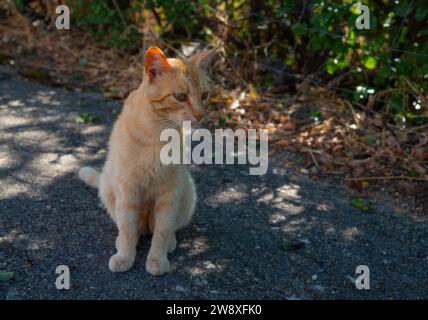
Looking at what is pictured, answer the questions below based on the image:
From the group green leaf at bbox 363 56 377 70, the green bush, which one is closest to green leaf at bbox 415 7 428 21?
the green bush

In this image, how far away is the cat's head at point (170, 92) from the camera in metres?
2.86

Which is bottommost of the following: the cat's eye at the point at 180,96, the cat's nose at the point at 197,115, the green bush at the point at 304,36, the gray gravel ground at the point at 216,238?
the gray gravel ground at the point at 216,238

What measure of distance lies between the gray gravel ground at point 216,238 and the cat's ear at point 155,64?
1.09m

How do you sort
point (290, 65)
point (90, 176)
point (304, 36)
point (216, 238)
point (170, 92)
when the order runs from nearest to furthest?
point (170, 92) < point (216, 238) < point (90, 176) < point (304, 36) < point (290, 65)

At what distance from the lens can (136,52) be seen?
682cm

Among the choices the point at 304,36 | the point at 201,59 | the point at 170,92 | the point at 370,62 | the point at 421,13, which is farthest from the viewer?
the point at 304,36

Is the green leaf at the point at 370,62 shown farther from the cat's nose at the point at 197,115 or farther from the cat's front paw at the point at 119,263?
the cat's front paw at the point at 119,263

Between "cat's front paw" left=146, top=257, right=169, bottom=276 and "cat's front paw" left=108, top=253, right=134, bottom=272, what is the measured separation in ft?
0.36

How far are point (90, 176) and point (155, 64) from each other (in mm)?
1330

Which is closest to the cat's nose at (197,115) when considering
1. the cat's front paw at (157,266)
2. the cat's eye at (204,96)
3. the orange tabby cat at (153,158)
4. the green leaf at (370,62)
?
the orange tabby cat at (153,158)

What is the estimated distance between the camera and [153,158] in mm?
2955

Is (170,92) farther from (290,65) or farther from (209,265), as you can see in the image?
(290,65)

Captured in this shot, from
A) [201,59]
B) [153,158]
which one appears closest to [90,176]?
[153,158]

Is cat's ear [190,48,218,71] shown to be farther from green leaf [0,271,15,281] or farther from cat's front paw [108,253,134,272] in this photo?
green leaf [0,271,15,281]
